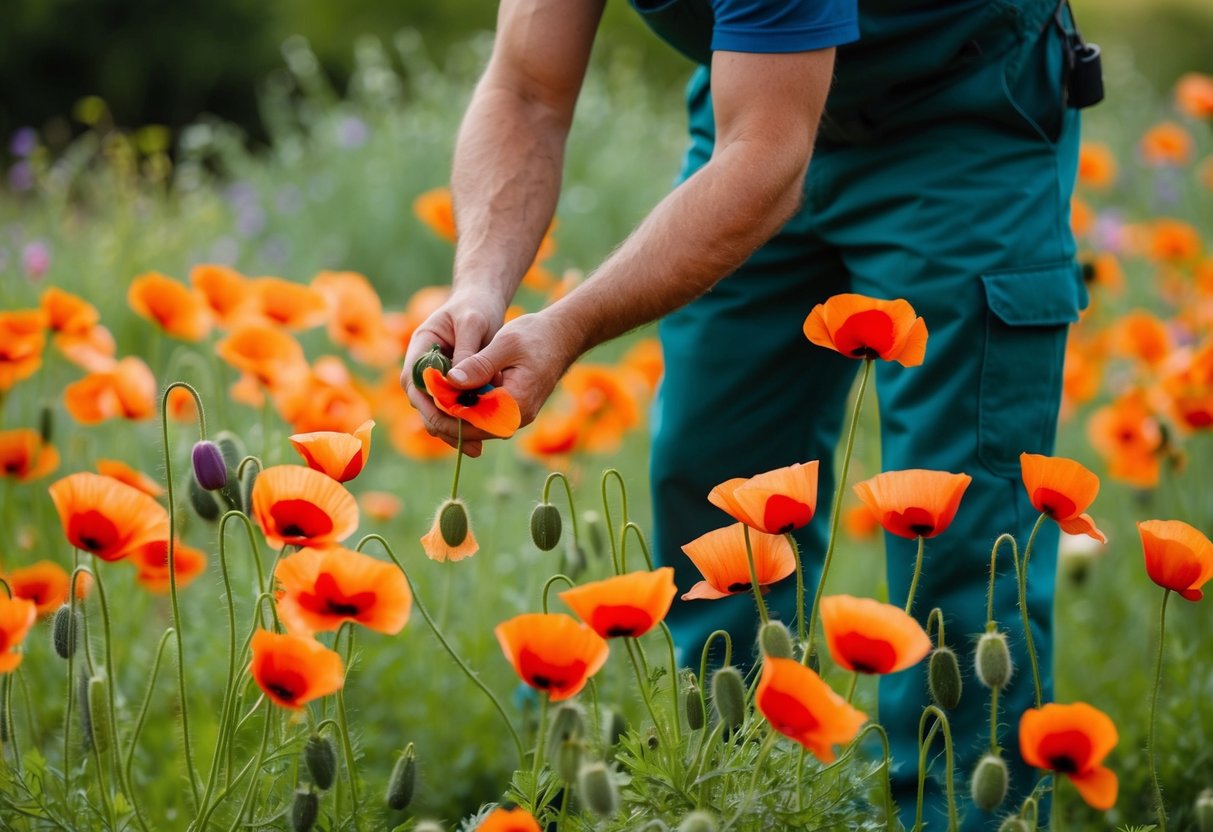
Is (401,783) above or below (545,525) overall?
below

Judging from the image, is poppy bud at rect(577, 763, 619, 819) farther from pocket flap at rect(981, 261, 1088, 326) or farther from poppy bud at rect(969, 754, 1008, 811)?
pocket flap at rect(981, 261, 1088, 326)

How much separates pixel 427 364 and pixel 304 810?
50 cm

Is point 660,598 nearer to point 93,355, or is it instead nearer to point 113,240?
point 93,355

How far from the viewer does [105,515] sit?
4.66 feet

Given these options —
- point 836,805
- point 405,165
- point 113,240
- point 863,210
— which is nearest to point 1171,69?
point 405,165

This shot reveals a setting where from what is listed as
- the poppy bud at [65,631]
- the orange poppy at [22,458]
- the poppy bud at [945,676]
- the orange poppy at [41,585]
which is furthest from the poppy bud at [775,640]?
the orange poppy at [22,458]

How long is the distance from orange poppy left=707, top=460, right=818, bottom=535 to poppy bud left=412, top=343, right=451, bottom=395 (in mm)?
354

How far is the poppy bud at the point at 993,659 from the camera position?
1.33 m

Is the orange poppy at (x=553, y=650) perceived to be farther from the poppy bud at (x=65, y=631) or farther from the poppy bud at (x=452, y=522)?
the poppy bud at (x=65, y=631)

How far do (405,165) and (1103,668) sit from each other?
3591mm

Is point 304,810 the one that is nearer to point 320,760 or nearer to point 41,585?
point 320,760

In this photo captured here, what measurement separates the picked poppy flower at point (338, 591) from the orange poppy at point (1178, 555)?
787 mm

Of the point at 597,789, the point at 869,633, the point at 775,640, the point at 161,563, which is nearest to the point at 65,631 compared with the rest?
the point at 161,563

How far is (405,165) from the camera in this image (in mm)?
5336
